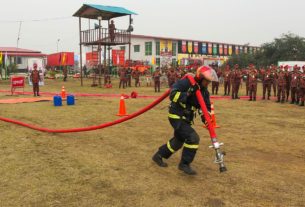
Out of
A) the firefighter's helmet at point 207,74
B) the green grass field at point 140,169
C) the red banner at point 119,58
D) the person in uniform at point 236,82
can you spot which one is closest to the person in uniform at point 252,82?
the person in uniform at point 236,82

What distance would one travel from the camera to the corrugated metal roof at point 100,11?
83.2 feet

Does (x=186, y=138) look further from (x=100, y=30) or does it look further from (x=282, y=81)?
(x=100, y=30)

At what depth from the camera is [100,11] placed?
84.9ft

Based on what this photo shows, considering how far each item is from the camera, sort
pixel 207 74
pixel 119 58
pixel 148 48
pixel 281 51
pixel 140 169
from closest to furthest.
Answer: pixel 207 74 → pixel 140 169 → pixel 119 58 → pixel 281 51 → pixel 148 48

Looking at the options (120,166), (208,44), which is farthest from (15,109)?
(208,44)

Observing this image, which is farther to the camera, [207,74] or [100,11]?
[100,11]

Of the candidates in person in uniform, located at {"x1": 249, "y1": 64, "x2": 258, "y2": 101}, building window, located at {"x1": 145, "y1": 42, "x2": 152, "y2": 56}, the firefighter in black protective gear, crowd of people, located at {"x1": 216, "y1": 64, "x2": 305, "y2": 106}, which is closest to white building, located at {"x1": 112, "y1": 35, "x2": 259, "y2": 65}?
building window, located at {"x1": 145, "y1": 42, "x2": 152, "y2": 56}

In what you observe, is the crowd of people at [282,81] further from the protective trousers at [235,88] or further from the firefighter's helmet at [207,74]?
the firefighter's helmet at [207,74]

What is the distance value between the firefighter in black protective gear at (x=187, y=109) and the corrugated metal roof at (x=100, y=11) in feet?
68.3

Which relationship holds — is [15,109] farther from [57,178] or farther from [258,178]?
[258,178]

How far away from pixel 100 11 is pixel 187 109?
2177 cm

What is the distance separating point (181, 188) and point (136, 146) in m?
2.64

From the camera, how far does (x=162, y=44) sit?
5988 centimetres

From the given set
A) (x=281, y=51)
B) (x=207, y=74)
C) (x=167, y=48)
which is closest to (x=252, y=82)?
(x=207, y=74)
